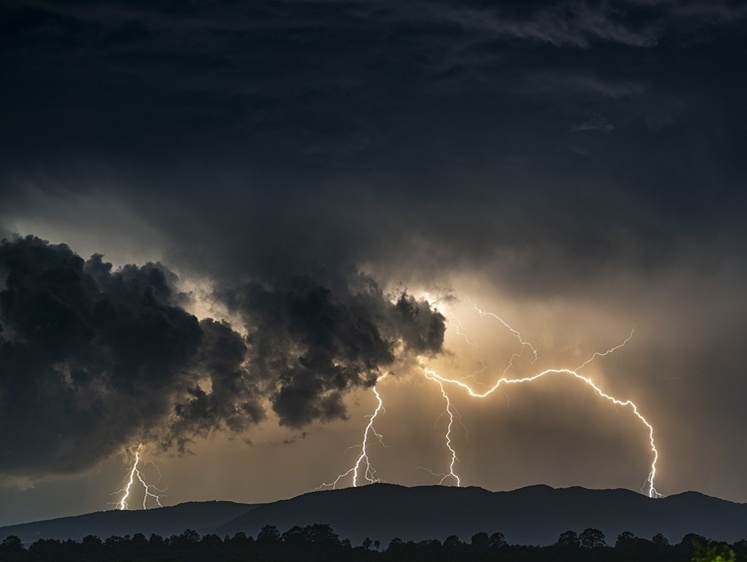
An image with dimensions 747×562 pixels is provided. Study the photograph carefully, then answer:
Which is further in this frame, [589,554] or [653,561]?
[589,554]

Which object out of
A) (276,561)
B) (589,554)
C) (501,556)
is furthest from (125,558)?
(589,554)

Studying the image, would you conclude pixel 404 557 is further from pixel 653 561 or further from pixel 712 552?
pixel 712 552

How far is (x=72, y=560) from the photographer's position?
19225 cm

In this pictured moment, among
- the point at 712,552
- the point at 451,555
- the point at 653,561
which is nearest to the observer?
the point at 712,552

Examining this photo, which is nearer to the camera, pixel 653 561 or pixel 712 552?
pixel 712 552

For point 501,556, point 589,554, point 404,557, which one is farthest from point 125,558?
point 589,554

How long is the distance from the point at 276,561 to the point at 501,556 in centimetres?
4615

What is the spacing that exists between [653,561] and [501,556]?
101 feet

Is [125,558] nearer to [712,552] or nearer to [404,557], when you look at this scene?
[404,557]

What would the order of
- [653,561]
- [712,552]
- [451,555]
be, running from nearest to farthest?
[712,552] < [653,561] < [451,555]

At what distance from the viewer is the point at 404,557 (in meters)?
193

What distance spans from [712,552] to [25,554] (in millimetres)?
177324

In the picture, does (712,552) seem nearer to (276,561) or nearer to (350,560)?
(276,561)

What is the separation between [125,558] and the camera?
647 ft
